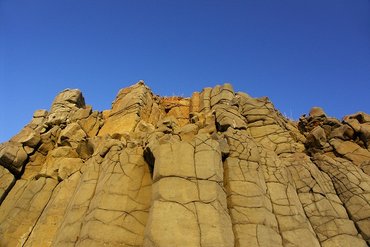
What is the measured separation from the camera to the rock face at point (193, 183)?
22.7 ft

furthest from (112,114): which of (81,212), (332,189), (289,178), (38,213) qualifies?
(332,189)

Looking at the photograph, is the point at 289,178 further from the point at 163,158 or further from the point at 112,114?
the point at 112,114

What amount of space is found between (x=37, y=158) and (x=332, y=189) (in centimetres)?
1218

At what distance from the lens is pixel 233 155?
915cm

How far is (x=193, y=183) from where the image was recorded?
7250mm

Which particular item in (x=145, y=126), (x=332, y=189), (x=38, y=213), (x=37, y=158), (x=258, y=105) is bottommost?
(x=38, y=213)

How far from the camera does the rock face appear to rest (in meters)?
6.91

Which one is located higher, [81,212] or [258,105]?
[258,105]

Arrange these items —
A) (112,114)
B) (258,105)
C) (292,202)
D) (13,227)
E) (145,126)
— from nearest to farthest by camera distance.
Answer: (292,202), (13,227), (145,126), (258,105), (112,114)

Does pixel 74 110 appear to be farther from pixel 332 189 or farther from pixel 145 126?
pixel 332 189

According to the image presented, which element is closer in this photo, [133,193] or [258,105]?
[133,193]

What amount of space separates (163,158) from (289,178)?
185 inches

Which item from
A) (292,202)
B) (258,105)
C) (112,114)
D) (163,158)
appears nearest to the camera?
(163,158)

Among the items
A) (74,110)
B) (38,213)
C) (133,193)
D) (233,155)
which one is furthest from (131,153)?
(74,110)
